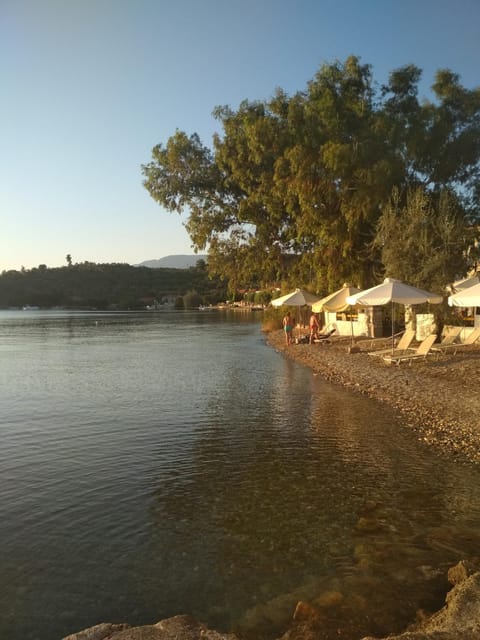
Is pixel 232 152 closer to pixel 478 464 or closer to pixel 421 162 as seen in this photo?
pixel 421 162

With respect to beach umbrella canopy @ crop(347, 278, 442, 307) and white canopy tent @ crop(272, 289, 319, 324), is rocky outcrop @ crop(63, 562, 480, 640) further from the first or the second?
white canopy tent @ crop(272, 289, 319, 324)

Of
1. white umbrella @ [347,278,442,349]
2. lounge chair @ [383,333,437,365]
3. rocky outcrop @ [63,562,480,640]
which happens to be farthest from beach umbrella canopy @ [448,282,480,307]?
rocky outcrop @ [63,562,480,640]

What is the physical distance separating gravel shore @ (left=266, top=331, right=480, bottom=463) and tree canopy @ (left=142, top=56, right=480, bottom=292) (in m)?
5.34

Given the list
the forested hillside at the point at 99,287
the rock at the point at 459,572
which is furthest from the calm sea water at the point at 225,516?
the forested hillside at the point at 99,287

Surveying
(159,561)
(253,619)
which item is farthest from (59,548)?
(253,619)

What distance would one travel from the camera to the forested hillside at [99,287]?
12769 cm

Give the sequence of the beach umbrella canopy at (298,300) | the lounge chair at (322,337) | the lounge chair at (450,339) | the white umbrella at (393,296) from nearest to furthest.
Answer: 1. the white umbrella at (393,296)
2. the lounge chair at (450,339)
3. the beach umbrella canopy at (298,300)
4. the lounge chair at (322,337)

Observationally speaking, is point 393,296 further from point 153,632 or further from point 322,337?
point 153,632

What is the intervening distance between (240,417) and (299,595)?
→ 7.08 metres

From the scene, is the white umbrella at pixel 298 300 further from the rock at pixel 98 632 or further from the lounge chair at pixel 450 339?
the rock at pixel 98 632

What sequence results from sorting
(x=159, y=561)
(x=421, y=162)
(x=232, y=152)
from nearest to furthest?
(x=159, y=561)
(x=421, y=162)
(x=232, y=152)

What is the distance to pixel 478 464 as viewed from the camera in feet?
25.9

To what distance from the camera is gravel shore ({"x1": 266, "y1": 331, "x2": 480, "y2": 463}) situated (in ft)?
30.6

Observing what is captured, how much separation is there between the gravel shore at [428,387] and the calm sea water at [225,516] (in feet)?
1.91
